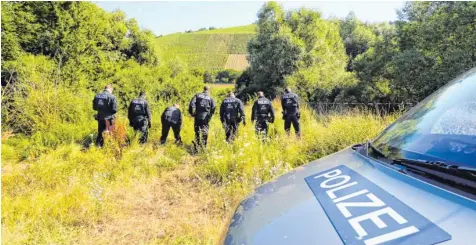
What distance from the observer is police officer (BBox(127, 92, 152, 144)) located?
8547 mm

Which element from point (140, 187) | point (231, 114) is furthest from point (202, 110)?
point (140, 187)

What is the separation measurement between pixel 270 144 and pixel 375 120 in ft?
7.14

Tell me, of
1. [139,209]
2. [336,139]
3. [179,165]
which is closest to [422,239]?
[139,209]

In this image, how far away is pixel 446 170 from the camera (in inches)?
49.4

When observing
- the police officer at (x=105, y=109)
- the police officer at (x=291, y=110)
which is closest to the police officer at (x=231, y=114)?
the police officer at (x=291, y=110)

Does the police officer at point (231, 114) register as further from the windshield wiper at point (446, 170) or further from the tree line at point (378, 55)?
the tree line at point (378, 55)

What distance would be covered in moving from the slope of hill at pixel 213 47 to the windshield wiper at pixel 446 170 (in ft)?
172

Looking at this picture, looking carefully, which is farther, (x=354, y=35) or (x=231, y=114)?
(x=354, y=35)

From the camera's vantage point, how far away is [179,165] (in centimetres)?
649

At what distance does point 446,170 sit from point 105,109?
7994 millimetres

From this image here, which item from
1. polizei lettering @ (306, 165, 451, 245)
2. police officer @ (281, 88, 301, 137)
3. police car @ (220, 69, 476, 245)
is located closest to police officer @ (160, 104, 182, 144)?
police officer @ (281, 88, 301, 137)

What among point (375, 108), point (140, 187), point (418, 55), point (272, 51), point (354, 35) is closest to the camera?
point (140, 187)

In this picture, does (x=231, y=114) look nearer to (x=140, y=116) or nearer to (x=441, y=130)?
(x=140, y=116)

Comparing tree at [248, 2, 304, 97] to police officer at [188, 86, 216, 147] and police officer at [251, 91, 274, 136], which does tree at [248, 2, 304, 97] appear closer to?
police officer at [251, 91, 274, 136]
